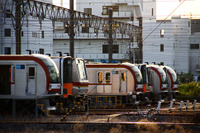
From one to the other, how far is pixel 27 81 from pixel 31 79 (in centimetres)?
23

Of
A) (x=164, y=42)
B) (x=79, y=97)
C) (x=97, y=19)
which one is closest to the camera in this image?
(x=79, y=97)

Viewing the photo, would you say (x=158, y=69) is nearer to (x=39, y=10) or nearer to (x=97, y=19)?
(x=97, y=19)

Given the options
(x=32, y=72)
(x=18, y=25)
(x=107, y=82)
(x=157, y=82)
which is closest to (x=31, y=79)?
(x=32, y=72)

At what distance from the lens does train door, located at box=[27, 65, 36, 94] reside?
22322 mm

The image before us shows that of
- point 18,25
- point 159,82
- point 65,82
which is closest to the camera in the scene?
point 65,82

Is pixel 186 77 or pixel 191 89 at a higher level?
pixel 186 77

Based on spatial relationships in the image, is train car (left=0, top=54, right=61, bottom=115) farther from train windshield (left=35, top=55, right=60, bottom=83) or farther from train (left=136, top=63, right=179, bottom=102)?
train (left=136, top=63, right=179, bottom=102)

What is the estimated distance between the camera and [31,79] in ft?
73.7

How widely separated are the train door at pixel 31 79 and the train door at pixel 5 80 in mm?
1044

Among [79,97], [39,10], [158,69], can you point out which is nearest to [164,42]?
[158,69]

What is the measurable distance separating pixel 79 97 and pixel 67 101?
137 centimetres

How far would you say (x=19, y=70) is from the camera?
2242cm

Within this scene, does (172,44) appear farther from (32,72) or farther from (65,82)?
(32,72)

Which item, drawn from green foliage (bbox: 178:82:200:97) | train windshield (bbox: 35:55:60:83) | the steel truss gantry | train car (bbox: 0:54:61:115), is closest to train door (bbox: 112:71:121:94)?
the steel truss gantry
